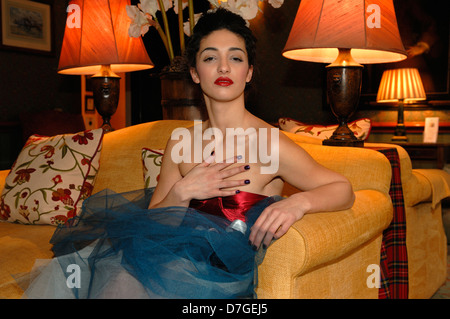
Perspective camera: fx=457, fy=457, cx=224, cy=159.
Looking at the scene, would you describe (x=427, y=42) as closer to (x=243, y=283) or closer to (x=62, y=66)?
(x=62, y=66)

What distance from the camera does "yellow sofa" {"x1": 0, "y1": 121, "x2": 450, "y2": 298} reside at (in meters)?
1.33

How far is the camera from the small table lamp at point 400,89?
12.9 ft

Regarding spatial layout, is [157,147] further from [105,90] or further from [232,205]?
[232,205]

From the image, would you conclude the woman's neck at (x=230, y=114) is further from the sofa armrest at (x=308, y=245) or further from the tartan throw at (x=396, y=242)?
the tartan throw at (x=396, y=242)

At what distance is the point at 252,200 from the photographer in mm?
1534

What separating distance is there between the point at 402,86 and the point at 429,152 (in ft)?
2.13

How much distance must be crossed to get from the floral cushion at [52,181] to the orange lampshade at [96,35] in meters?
0.57

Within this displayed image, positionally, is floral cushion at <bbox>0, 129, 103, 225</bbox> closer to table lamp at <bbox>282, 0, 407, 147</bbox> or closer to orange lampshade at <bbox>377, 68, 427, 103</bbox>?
table lamp at <bbox>282, 0, 407, 147</bbox>

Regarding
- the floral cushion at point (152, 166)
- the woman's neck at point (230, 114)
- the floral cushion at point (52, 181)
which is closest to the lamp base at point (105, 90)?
the floral cushion at point (52, 181)

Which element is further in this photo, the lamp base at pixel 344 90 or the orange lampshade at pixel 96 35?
the orange lampshade at pixel 96 35

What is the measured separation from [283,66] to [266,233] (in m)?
3.62

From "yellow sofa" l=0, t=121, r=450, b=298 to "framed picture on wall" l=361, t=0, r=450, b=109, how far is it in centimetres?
161

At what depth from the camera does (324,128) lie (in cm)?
267

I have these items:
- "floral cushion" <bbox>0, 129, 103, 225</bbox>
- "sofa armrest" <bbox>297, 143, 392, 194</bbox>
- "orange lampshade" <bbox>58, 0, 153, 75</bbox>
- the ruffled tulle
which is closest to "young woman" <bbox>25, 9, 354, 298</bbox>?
the ruffled tulle
